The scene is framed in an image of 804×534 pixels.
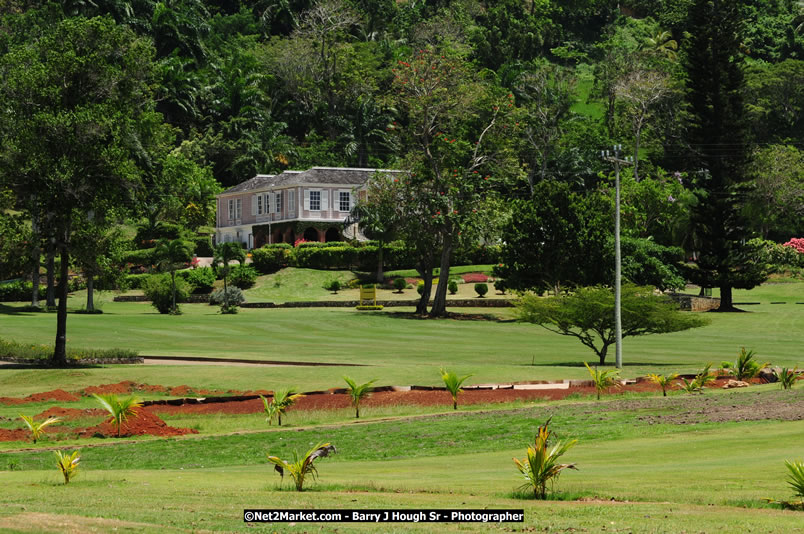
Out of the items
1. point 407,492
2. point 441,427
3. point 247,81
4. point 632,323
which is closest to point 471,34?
point 247,81

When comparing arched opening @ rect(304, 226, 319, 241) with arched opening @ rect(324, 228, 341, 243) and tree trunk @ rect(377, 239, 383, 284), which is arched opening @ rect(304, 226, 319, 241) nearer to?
arched opening @ rect(324, 228, 341, 243)

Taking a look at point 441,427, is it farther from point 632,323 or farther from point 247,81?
point 247,81

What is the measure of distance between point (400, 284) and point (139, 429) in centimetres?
5941

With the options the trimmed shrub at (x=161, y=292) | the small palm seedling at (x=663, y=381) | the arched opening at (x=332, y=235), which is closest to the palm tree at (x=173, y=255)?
the trimmed shrub at (x=161, y=292)

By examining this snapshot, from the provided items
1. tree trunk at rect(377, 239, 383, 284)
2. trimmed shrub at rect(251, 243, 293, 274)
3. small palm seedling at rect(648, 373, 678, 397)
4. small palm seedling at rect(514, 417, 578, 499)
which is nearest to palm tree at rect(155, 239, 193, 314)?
trimmed shrub at rect(251, 243, 293, 274)

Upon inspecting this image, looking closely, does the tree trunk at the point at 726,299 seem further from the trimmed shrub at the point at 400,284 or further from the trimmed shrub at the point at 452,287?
the trimmed shrub at the point at 400,284

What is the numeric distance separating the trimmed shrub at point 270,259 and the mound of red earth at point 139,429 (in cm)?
6496

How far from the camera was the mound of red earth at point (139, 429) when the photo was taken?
26842mm

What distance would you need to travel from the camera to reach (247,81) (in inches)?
5182

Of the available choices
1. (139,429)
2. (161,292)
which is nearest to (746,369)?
(139,429)

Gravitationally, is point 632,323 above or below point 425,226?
below

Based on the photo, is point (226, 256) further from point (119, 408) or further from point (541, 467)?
point (541, 467)

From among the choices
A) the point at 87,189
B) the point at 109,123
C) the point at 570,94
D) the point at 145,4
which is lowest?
the point at 87,189

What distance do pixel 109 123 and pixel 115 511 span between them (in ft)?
109
